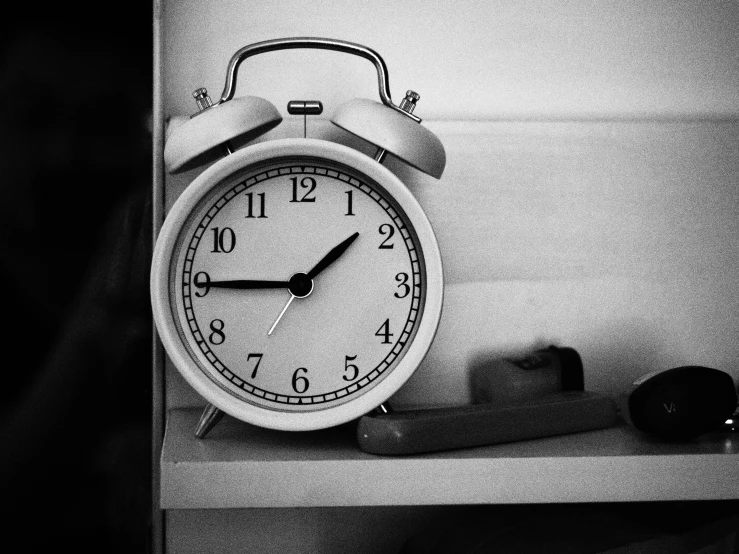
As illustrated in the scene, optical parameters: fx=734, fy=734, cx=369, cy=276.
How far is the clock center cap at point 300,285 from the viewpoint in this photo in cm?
90

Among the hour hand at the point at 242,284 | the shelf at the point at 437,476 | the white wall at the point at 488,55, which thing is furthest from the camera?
the white wall at the point at 488,55

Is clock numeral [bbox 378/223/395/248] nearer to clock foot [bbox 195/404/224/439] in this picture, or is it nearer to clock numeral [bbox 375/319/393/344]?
clock numeral [bbox 375/319/393/344]

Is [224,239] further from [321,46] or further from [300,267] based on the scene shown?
[321,46]

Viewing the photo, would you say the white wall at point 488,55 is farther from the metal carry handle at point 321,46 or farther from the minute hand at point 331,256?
the minute hand at point 331,256

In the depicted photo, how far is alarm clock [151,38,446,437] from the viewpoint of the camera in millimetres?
876

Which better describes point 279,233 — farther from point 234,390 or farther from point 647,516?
point 647,516

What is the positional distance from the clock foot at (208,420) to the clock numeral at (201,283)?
137mm

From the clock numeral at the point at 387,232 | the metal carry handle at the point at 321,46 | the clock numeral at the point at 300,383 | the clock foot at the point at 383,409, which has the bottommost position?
the clock foot at the point at 383,409

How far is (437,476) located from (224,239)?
384 millimetres
